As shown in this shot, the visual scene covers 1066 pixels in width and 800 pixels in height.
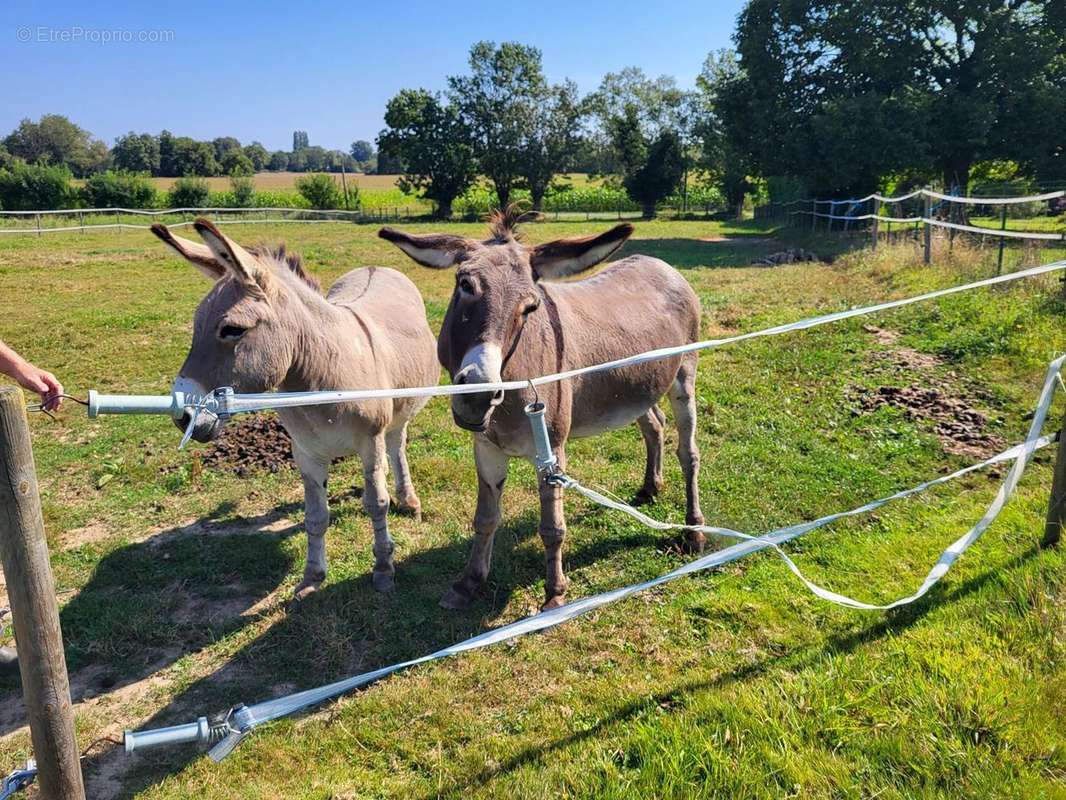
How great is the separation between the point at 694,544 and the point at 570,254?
105 inches

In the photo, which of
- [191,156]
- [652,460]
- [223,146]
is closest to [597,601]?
[652,460]

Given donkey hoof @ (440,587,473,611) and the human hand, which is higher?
the human hand

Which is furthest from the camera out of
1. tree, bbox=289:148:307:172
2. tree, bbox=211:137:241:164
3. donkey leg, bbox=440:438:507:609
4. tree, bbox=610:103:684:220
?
tree, bbox=289:148:307:172

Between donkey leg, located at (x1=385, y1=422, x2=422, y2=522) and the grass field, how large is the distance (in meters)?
0.26

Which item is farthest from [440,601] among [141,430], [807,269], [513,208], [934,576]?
[807,269]

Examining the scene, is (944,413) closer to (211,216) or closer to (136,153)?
(211,216)

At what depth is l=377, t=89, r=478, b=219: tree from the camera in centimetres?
5484

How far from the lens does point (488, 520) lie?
14.5ft

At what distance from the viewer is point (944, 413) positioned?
7.21 meters

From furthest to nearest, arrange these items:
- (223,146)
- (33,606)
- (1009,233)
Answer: (223,146)
(1009,233)
(33,606)

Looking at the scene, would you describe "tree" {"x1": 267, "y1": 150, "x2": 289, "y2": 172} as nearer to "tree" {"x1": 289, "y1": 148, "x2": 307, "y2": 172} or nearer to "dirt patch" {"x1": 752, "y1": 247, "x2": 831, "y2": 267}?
"tree" {"x1": 289, "y1": 148, "x2": 307, "y2": 172}

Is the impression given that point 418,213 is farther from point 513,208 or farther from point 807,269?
point 513,208

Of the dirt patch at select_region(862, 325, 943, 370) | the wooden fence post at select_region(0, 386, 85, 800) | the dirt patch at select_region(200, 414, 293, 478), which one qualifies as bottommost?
the dirt patch at select_region(200, 414, 293, 478)

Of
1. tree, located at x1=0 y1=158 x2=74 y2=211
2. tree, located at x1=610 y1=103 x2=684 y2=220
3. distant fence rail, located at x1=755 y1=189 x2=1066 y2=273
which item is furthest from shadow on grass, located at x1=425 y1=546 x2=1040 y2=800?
tree, located at x1=0 y1=158 x2=74 y2=211
